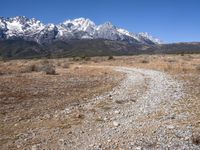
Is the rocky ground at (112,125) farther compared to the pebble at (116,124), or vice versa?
the pebble at (116,124)

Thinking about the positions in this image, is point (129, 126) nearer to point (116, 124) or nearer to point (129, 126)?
point (129, 126)

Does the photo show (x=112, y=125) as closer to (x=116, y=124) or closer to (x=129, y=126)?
(x=116, y=124)

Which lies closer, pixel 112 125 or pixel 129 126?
pixel 129 126

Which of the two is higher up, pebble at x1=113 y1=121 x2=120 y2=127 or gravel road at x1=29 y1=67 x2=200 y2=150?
pebble at x1=113 y1=121 x2=120 y2=127

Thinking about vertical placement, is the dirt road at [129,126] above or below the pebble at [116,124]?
below

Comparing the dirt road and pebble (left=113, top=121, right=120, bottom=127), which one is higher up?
pebble (left=113, top=121, right=120, bottom=127)

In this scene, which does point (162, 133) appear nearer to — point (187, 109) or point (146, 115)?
point (146, 115)

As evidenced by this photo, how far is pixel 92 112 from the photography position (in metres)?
19.8

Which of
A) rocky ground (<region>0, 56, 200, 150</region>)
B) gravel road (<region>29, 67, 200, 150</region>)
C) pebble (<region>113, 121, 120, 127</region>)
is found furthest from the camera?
pebble (<region>113, 121, 120, 127</region>)

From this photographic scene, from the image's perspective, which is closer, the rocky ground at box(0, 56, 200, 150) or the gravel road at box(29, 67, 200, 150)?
the gravel road at box(29, 67, 200, 150)

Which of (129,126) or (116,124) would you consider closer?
(129,126)

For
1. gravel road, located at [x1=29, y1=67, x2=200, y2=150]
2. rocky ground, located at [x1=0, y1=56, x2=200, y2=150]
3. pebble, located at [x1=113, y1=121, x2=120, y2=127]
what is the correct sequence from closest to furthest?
gravel road, located at [x1=29, y1=67, x2=200, y2=150] → rocky ground, located at [x1=0, y1=56, x2=200, y2=150] → pebble, located at [x1=113, y1=121, x2=120, y2=127]

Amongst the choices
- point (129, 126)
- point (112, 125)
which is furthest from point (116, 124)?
point (129, 126)

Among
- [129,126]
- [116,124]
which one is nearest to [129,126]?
[129,126]
